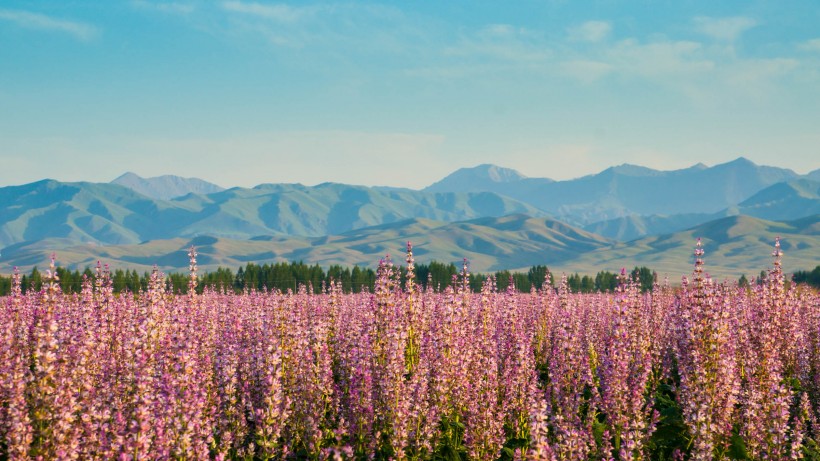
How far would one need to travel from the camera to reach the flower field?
8.59 metres

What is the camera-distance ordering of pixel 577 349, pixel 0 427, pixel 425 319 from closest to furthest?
pixel 0 427 < pixel 577 349 < pixel 425 319

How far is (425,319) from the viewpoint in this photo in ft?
54.2

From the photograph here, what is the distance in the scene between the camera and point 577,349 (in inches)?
572

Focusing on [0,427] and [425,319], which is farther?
[425,319]

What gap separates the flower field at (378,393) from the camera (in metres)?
8.59

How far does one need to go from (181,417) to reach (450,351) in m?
5.60

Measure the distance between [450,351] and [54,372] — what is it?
23.7 ft

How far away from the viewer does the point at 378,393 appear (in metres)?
11.5

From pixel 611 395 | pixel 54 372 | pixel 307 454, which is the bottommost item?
pixel 307 454

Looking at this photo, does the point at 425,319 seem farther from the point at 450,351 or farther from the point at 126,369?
the point at 126,369

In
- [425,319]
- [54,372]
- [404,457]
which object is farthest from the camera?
[425,319]

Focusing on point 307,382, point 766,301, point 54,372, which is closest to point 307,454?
point 307,382

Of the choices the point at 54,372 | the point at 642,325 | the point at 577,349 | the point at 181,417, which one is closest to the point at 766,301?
the point at 642,325

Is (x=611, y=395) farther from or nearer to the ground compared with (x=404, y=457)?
farther from the ground
